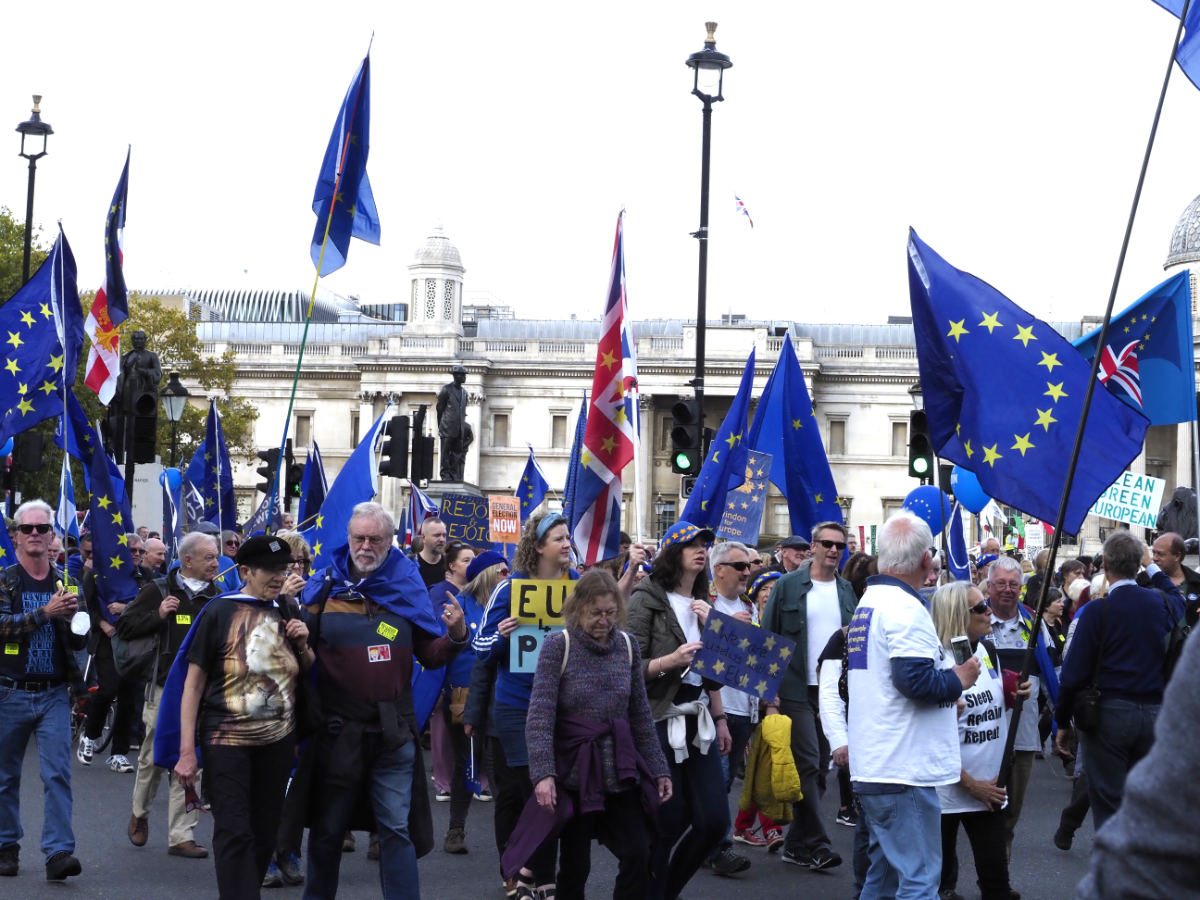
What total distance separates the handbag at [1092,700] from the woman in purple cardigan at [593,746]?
219cm

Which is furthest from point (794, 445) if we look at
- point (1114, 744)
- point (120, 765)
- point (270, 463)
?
point (270, 463)

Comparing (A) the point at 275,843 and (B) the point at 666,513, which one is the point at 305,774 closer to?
(A) the point at 275,843

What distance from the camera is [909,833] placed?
5598 mm

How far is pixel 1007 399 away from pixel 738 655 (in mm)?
1554

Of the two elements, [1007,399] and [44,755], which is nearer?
[1007,399]

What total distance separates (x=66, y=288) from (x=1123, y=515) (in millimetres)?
10133

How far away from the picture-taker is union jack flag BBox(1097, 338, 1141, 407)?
314 inches

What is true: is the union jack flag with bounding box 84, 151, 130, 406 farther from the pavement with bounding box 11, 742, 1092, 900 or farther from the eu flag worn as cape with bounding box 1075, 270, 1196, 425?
the eu flag worn as cape with bounding box 1075, 270, 1196, 425

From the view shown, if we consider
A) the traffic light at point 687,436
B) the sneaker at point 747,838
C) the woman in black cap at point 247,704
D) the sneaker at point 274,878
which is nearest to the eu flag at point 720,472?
the sneaker at point 747,838

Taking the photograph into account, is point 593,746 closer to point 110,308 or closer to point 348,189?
point 348,189

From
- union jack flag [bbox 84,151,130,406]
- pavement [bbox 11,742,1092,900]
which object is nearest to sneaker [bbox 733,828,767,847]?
pavement [bbox 11,742,1092,900]

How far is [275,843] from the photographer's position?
20.6ft

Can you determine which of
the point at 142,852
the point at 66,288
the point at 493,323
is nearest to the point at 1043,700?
the point at 142,852

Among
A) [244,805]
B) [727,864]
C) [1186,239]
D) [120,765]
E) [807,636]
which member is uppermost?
[1186,239]
